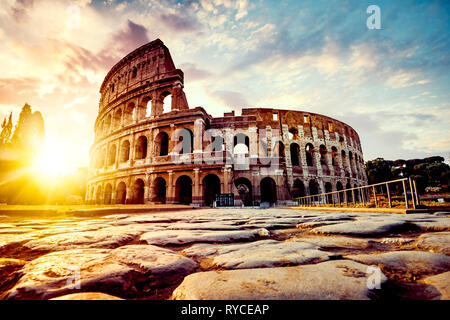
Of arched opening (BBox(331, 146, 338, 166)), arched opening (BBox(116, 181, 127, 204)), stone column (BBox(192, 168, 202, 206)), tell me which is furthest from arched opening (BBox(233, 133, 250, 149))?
arched opening (BBox(116, 181, 127, 204))

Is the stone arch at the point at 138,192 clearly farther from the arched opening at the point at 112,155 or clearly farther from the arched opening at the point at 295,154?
the arched opening at the point at 295,154

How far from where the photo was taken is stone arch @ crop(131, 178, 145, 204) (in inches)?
565

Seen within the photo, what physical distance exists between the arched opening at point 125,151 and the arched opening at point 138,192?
287cm

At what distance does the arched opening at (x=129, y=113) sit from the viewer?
55.8 ft

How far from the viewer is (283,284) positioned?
0.64 m

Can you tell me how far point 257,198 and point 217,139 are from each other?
6.53 m

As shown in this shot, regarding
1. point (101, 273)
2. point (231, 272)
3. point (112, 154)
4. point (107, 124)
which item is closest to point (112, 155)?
point (112, 154)

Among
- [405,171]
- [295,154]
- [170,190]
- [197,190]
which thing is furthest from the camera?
[405,171]

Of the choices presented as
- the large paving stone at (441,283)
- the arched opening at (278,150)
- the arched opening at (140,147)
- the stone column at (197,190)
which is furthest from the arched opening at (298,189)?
the large paving stone at (441,283)

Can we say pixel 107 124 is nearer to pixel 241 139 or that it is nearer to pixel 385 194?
pixel 241 139

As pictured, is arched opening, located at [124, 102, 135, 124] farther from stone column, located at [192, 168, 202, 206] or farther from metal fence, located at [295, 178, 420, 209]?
metal fence, located at [295, 178, 420, 209]

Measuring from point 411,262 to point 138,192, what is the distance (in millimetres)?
15738

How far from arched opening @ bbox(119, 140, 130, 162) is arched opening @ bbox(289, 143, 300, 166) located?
15.0 m
